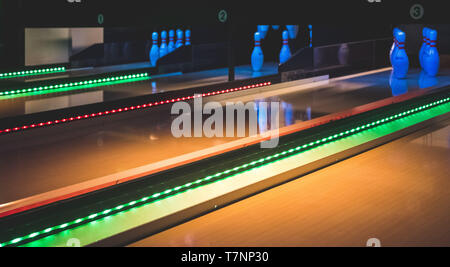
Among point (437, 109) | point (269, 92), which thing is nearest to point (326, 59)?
point (269, 92)

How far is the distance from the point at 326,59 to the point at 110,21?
4.02 meters

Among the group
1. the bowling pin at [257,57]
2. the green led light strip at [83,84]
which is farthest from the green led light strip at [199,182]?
the bowling pin at [257,57]

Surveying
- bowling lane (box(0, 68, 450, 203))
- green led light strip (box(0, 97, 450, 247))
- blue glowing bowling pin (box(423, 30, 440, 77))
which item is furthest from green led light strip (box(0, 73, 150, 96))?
blue glowing bowling pin (box(423, 30, 440, 77))

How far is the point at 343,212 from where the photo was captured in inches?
100

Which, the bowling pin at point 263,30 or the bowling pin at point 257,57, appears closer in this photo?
the bowling pin at point 257,57

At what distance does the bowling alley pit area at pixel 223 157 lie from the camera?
7.47ft

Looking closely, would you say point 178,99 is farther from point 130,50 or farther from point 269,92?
point 130,50

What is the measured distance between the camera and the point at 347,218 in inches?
97.0

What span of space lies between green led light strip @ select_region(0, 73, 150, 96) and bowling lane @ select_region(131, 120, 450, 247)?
4.04 m

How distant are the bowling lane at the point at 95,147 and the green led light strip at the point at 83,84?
6.35ft

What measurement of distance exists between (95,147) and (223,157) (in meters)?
1.14

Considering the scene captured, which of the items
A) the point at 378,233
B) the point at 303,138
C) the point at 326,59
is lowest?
the point at 378,233

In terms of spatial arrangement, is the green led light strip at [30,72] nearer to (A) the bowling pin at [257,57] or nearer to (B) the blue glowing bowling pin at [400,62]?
(A) the bowling pin at [257,57]

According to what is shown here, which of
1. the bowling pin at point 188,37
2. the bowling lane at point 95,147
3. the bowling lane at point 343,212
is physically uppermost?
the bowling pin at point 188,37
